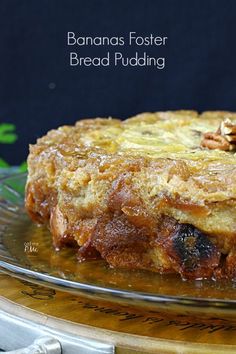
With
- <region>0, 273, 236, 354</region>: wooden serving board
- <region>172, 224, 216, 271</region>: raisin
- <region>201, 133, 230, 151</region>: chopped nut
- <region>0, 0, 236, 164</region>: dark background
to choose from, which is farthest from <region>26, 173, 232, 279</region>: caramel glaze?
<region>0, 0, 236, 164</region>: dark background

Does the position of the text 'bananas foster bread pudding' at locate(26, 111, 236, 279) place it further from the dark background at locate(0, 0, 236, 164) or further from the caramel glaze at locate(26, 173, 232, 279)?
the dark background at locate(0, 0, 236, 164)

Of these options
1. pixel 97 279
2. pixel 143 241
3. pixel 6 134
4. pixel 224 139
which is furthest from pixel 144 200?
pixel 6 134

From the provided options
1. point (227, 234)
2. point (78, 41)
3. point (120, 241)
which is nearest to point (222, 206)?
point (227, 234)

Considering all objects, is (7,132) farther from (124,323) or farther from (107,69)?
(124,323)

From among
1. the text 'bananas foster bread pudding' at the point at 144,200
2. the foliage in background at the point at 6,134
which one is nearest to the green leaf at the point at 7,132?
the foliage in background at the point at 6,134

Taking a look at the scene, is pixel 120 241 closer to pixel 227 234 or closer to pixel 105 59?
pixel 227 234
